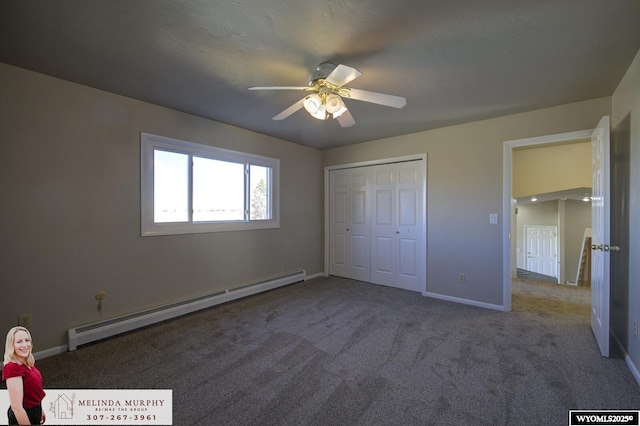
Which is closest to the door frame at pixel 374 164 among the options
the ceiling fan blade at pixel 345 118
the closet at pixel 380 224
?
the closet at pixel 380 224

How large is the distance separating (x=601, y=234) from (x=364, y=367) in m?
2.29

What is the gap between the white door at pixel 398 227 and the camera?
4160 millimetres

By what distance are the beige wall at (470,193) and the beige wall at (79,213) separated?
301cm

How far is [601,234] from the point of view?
2324mm

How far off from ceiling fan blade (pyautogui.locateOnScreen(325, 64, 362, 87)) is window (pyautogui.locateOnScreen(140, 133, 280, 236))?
7.16ft

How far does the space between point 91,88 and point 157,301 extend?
224cm

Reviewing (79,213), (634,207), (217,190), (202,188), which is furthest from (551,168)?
(79,213)

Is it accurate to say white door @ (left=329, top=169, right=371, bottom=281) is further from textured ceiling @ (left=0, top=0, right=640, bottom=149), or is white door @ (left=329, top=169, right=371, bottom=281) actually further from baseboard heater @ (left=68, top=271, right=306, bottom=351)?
textured ceiling @ (left=0, top=0, right=640, bottom=149)

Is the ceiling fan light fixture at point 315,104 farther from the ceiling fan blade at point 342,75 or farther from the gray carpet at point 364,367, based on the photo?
the gray carpet at point 364,367

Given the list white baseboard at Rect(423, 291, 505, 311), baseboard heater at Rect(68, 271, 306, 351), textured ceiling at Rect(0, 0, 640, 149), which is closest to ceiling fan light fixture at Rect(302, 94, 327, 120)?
textured ceiling at Rect(0, 0, 640, 149)

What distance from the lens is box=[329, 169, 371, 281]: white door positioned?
15.6 ft

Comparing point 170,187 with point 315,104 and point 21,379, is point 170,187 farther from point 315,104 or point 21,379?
point 21,379

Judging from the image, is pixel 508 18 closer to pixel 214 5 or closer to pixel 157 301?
pixel 214 5

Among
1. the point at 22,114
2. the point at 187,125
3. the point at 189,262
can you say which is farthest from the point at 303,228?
the point at 22,114
